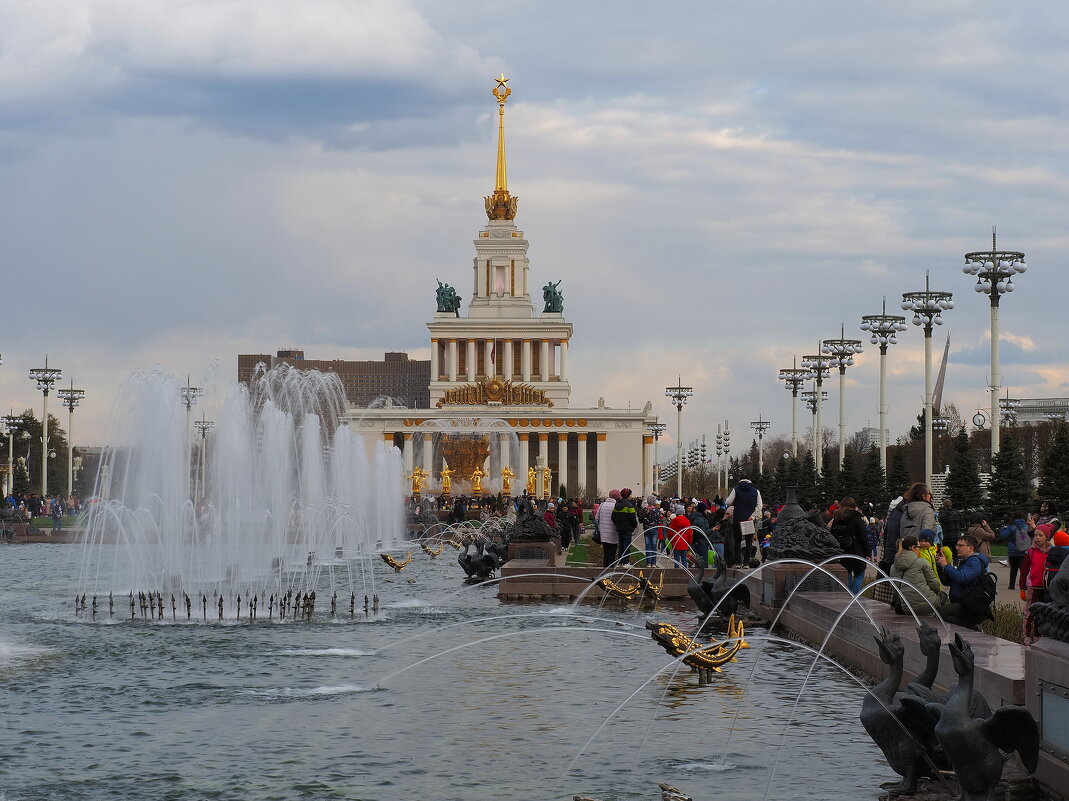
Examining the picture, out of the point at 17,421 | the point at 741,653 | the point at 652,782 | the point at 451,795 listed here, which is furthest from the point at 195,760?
the point at 17,421

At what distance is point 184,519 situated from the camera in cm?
2334

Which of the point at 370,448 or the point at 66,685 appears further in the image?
the point at 370,448

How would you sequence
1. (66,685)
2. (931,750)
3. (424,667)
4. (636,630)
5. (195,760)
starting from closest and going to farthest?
(931,750)
(195,760)
(66,685)
(424,667)
(636,630)

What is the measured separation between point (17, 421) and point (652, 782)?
85.7 m

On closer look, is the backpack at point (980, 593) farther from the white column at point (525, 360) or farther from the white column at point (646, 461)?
the white column at point (525, 360)

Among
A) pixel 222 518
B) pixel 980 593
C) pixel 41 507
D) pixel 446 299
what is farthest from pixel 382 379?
pixel 980 593

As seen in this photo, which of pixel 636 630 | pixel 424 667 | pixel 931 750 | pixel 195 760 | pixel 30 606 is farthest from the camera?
pixel 30 606

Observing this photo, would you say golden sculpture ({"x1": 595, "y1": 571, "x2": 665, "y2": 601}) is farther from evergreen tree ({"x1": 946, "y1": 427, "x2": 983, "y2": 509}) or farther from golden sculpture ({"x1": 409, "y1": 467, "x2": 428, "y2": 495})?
golden sculpture ({"x1": 409, "y1": 467, "x2": 428, "y2": 495})

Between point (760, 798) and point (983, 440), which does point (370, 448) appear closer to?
point (983, 440)

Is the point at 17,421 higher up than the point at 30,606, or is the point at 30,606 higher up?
the point at 17,421

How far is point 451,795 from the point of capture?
9.34m

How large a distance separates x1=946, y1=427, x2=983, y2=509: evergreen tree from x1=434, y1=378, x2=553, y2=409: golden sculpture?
65.1m

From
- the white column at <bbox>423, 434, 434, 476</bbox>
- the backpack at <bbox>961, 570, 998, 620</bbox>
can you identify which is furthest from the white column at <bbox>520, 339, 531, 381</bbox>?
the backpack at <bbox>961, 570, 998, 620</bbox>

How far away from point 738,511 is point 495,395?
80.6m
